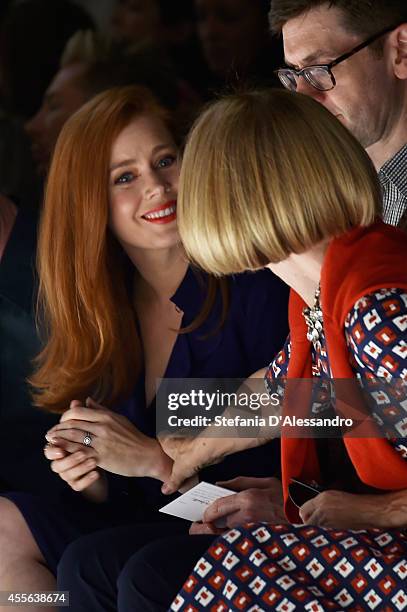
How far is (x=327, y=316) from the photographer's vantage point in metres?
1.45

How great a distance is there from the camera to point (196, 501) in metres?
1.81

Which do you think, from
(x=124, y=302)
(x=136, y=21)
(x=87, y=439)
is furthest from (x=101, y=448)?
(x=136, y=21)

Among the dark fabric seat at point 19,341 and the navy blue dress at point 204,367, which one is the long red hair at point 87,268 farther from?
the dark fabric seat at point 19,341

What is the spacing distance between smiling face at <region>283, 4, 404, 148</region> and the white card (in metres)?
0.77

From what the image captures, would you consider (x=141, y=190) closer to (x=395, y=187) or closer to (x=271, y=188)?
(x=395, y=187)

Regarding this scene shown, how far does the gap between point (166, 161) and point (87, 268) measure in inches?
11.3

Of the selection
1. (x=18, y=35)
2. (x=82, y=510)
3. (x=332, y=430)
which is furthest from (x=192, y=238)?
(x=18, y=35)

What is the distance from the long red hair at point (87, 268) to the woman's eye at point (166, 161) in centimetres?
11

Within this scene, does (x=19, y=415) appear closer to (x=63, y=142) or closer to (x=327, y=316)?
(x=63, y=142)

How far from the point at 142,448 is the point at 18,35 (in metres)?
2.32

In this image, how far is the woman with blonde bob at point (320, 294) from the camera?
1.37 meters

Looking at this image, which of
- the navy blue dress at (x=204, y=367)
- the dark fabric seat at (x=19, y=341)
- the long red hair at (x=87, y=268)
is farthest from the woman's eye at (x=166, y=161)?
the dark fabric seat at (x=19, y=341)

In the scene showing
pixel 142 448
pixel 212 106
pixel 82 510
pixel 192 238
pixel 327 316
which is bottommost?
pixel 82 510

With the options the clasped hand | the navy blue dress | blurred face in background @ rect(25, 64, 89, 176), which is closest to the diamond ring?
the clasped hand
